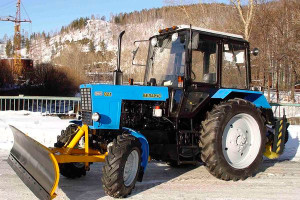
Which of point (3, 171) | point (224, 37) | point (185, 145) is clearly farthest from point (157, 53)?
point (3, 171)

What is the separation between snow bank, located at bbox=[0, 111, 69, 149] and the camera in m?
8.50

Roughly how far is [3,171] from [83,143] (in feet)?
5.54

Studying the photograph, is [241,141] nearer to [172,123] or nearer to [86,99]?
[172,123]

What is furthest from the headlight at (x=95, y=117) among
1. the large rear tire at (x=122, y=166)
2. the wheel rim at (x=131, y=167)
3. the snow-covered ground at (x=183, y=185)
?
the snow-covered ground at (x=183, y=185)

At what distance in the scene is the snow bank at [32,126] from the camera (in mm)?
8500

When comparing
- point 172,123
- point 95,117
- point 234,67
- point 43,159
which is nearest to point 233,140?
point 172,123

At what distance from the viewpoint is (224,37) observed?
5.75 meters

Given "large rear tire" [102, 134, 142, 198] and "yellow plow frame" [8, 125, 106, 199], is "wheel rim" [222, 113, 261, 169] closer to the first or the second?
"large rear tire" [102, 134, 142, 198]

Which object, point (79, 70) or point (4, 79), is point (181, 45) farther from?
point (79, 70)

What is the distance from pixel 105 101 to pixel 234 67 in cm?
263

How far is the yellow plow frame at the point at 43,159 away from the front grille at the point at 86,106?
0.45 feet

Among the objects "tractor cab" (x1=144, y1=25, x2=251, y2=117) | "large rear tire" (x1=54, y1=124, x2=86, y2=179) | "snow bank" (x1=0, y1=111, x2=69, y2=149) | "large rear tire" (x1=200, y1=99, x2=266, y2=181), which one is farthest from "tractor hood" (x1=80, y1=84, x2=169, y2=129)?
"snow bank" (x1=0, y1=111, x2=69, y2=149)

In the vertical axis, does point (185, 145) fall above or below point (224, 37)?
below

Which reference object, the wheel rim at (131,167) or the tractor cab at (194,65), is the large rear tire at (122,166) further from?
the tractor cab at (194,65)
